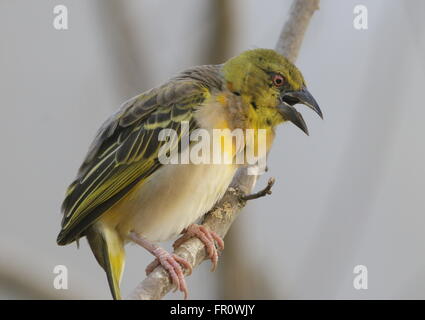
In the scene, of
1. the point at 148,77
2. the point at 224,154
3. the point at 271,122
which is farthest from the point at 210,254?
the point at 148,77

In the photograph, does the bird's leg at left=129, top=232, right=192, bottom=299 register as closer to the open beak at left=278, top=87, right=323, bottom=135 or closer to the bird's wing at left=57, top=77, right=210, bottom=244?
the bird's wing at left=57, top=77, right=210, bottom=244

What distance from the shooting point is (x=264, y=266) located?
4512mm

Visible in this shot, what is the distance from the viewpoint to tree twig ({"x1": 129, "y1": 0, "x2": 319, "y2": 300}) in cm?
311

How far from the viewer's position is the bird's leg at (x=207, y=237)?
3.77 meters

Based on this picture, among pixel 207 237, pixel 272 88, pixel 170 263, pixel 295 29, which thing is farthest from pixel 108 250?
pixel 295 29

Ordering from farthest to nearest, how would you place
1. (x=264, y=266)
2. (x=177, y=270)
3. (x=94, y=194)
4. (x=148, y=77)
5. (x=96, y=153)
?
(x=148, y=77) → (x=264, y=266) → (x=96, y=153) → (x=94, y=194) → (x=177, y=270)

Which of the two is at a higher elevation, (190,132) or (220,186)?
(190,132)

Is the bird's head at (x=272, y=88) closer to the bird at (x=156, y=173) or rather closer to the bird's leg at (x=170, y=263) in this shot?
the bird at (x=156, y=173)

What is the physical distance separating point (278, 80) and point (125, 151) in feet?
3.45

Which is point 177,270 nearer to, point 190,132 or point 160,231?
point 160,231

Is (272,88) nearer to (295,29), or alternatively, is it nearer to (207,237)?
(295,29)

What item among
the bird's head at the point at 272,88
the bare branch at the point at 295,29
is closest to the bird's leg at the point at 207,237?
the bird's head at the point at 272,88

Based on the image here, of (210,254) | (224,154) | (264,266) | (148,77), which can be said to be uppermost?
(148,77)

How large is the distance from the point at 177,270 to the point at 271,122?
3.79ft
